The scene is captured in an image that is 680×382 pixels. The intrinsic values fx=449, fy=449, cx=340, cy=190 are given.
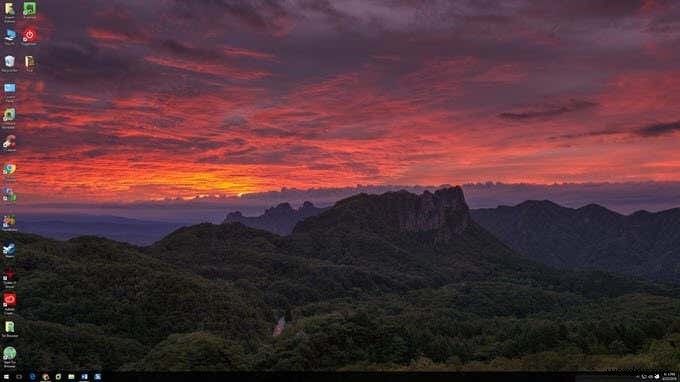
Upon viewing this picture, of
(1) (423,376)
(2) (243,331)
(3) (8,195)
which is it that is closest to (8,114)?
(3) (8,195)

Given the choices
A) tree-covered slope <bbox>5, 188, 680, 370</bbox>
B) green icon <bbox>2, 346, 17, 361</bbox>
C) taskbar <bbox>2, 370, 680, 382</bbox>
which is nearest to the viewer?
taskbar <bbox>2, 370, 680, 382</bbox>

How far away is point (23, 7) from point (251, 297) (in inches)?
4767

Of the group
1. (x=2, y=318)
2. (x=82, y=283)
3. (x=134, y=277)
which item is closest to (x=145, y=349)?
(x=82, y=283)

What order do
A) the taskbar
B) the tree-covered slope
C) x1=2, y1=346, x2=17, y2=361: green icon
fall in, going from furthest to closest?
1. the tree-covered slope
2. x1=2, y1=346, x2=17, y2=361: green icon
3. the taskbar

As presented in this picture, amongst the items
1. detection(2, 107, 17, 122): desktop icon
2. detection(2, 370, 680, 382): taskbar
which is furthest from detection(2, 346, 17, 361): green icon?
detection(2, 107, 17, 122): desktop icon

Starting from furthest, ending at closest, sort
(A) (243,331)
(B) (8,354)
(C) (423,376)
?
(A) (243,331) < (B) (8,354) < (C) (423,376)

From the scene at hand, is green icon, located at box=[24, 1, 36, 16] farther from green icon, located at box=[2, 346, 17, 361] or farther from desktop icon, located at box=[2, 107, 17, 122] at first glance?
green icon, located at box=[2, 346, 17, 361]

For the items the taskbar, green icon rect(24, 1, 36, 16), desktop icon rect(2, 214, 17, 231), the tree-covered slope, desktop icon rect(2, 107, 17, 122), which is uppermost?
green icon rect(24, 1, 36, 16)

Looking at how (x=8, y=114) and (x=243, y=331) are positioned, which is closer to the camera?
(x=8, y=114)

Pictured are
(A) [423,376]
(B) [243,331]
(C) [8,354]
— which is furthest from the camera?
(B) [243,331]

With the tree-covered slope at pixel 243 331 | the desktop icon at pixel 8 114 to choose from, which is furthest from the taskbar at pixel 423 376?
the tree-covered slope at pixel 243 331

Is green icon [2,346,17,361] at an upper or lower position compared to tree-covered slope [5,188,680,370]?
upper

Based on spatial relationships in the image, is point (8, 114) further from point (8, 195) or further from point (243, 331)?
point (243, 331)

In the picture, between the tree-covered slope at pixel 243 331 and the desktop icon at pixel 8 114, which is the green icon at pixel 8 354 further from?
the tree-covered slope at pixel 243 331
